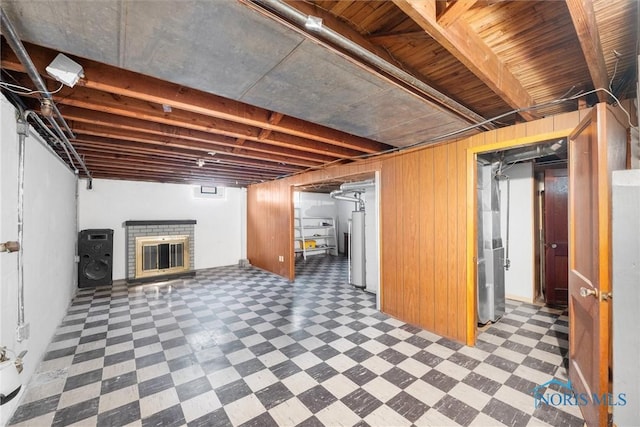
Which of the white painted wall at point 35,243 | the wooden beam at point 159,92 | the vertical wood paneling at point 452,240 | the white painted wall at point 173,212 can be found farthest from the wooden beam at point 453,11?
the white painted wall at point 173,212

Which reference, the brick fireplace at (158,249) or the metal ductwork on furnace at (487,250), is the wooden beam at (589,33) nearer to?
the metal ductwork on furnace at (487,250)

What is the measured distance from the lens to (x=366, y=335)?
2980mm

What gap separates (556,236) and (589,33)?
3808mm

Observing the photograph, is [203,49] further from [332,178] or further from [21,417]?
[332,178]

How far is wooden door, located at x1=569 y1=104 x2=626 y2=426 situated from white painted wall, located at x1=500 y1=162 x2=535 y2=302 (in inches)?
95.9

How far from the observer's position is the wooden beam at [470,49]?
43.1 inches

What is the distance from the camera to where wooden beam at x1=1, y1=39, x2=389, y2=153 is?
1.56 meters

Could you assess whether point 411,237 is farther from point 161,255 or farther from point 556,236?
point 161,255

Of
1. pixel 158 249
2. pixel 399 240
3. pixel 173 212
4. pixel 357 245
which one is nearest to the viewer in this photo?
pixel 399 240

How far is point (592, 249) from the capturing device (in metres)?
1.59

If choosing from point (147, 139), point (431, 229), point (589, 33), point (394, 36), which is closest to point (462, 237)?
point (431, 229)

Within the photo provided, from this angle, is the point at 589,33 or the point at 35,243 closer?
the point at 589,33

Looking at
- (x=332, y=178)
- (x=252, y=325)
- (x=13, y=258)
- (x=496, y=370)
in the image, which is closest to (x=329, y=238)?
(x=332, y=178)

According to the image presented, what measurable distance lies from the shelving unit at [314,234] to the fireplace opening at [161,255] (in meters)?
3.28
